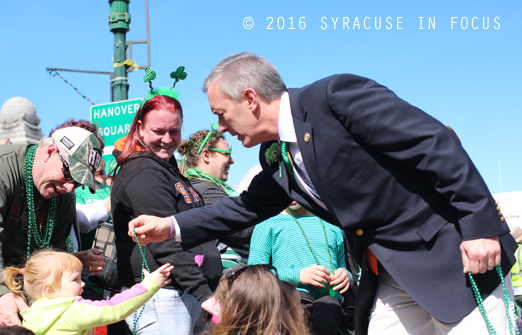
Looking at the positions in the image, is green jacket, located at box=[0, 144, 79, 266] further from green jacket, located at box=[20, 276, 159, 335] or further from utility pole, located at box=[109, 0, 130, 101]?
utility pole, located at box=[109, 0, 130, 101]

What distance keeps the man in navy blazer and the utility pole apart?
6767mm

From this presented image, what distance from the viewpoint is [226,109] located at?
3.08 meters

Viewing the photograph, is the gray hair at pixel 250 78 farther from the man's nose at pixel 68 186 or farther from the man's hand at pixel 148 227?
the man's nose at pixel 68 186

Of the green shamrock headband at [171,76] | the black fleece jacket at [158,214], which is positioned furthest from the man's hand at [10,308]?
the green shamrock headband at [171,76]

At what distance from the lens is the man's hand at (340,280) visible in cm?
A: 461

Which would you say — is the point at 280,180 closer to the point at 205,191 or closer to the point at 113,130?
the point at 205,191

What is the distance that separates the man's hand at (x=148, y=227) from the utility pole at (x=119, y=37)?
6.69 metres

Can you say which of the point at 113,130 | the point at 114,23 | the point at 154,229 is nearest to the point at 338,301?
the point at 154,229

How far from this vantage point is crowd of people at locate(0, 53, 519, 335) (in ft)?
8.56

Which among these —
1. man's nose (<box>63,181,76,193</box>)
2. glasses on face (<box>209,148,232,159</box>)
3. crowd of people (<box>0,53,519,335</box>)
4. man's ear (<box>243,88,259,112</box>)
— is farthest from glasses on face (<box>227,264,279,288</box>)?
glasses on face (<box>209,148,232,159</box>)

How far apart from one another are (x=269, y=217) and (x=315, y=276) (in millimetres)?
1251

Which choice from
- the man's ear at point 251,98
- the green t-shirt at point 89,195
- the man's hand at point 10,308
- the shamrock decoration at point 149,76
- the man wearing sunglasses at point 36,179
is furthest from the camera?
the green t-shirt at point 89,195

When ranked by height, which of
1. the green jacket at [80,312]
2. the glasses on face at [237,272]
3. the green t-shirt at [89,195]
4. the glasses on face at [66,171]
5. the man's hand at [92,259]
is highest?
the glasses on face at [66,171]

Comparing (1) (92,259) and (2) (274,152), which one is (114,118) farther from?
(2) (274,152)
